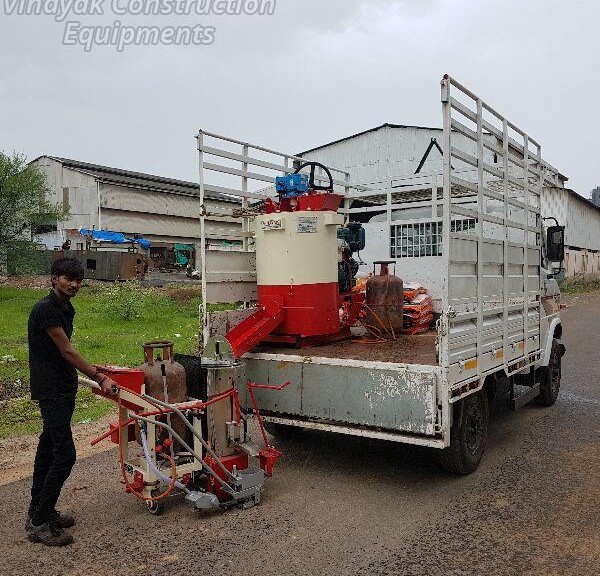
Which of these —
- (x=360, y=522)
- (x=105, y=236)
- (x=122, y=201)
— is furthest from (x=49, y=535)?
(x=122, y=201)

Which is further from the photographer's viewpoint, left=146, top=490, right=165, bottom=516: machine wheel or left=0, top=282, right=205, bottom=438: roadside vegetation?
left=0, top=282, right=205, bottom=438: roadside vegetation

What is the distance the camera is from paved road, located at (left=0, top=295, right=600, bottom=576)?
3.55m

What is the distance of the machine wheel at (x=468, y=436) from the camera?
4.70 metres

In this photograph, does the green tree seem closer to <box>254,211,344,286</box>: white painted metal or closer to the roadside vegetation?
the roadside vegetation

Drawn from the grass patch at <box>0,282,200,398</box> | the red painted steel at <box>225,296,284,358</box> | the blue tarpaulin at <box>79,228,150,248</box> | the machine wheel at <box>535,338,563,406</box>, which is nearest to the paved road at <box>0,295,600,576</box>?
the red painted steel at <box>225,296,284,358</box>

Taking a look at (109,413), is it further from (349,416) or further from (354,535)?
(354,535)

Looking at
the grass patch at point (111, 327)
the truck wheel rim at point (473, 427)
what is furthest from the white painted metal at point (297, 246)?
the grass patch at point (111, 327)

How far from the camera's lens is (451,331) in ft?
14.2

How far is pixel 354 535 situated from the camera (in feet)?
12.8

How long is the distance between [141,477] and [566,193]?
3378 centimetres

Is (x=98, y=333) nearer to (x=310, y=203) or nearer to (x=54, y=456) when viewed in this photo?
(x=310, y=203)

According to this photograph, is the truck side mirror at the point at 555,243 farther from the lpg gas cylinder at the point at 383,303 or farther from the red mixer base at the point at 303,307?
the red mixer base at the point at 303,307

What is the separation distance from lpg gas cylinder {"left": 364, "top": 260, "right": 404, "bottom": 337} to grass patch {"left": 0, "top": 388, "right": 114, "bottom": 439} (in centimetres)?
361

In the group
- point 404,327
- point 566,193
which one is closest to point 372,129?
point 566,193
